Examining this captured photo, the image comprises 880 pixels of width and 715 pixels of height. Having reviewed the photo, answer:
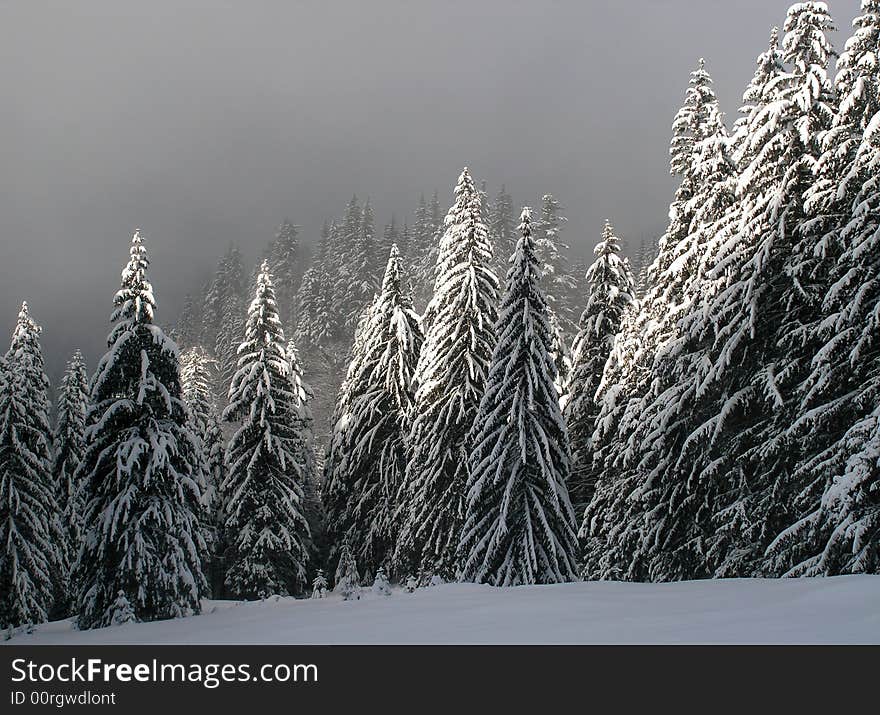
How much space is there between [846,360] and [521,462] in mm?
10009

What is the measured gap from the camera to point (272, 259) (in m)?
99.8

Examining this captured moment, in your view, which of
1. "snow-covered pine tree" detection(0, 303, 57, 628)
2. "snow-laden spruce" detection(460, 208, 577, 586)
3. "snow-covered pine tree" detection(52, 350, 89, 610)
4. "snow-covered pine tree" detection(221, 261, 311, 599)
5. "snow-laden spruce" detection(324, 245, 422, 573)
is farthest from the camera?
"snow-covered pine tree" detection(52, 350, 89, 610)

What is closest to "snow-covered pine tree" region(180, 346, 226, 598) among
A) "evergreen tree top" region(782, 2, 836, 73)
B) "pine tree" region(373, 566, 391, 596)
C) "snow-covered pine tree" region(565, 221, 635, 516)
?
"pine tree" region(373, 566, 391, 596)

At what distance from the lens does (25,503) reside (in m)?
25.7

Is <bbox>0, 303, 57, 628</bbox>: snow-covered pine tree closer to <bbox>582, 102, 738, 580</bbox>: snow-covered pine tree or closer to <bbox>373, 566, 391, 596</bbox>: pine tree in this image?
<bbox>373, 566, 391, 596</bbox>: pine tree

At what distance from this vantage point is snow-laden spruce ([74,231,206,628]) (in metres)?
19.1

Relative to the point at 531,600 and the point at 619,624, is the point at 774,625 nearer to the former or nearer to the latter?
the point at 619,624

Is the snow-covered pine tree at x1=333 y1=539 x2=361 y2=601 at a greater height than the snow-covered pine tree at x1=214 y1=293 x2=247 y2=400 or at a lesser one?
lesser

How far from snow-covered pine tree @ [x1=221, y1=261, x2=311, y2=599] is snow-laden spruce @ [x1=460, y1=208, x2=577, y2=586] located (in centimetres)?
1033

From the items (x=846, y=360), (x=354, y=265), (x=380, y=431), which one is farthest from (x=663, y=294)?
(x=354, y=265)

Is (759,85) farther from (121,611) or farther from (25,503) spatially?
(25,503)

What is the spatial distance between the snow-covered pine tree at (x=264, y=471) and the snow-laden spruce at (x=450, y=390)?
573cm
